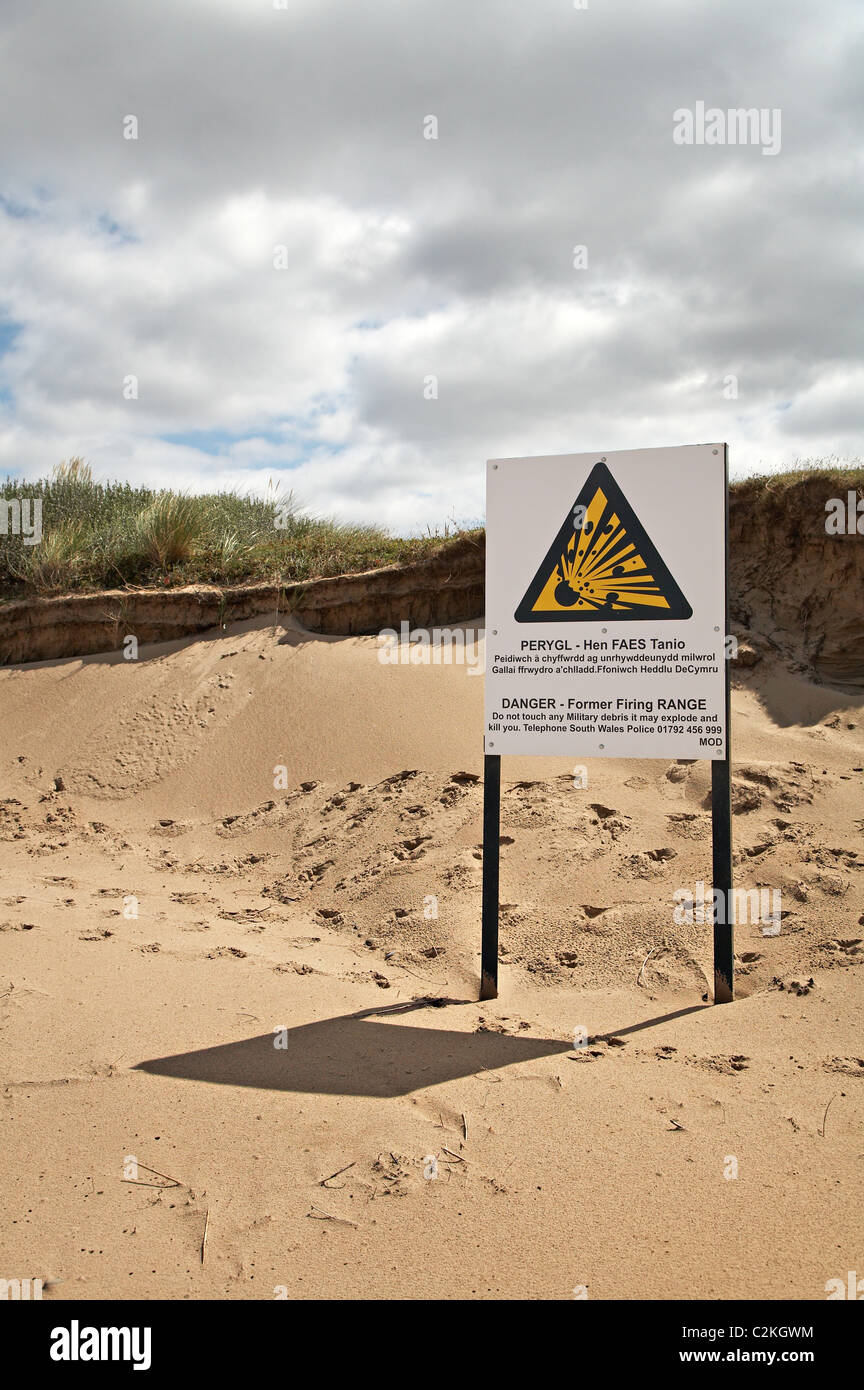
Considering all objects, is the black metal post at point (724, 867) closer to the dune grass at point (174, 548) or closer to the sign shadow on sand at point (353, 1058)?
the sign shadow on sand at point (353, 1058)

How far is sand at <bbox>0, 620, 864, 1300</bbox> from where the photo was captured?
2584 mm

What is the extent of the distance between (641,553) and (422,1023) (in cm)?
255

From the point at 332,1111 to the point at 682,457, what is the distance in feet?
11.2

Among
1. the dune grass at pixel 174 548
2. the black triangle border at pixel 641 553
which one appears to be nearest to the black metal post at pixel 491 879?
the black triangle border at pixel 641 553

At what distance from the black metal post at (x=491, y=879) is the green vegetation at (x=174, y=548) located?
6081mm

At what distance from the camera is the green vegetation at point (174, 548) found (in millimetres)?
11039

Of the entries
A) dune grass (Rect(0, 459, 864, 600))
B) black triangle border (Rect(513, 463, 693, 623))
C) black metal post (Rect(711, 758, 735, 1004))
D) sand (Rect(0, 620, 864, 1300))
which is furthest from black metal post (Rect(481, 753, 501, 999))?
dune grass (Rect(0, 459, 864, 600))

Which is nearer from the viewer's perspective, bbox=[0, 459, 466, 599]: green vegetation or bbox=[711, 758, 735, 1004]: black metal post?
bbox=[711, 758, 735, 1004]: black metal post

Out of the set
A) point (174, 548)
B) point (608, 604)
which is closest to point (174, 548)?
point (174, 548)

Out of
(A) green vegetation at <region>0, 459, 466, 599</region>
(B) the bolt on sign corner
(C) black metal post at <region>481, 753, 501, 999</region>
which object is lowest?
(C) black metal post at <region>481, 753, 501, 999</region>

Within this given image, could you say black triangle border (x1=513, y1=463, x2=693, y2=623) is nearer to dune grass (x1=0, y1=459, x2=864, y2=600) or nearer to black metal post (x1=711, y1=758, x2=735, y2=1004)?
black metal post (x1=711, y1=758, x2=735, y2=1004)

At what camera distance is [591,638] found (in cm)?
465

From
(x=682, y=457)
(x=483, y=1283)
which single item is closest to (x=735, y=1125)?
(x=483, y=1283)

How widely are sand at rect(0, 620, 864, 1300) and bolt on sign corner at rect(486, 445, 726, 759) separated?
127 centimetres
